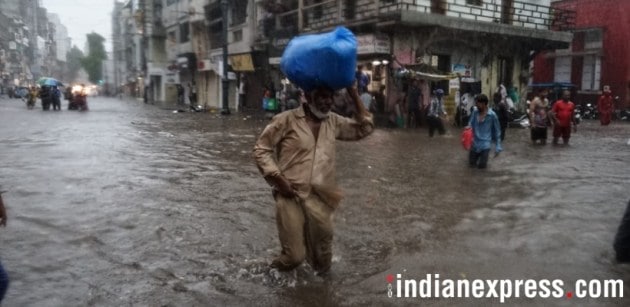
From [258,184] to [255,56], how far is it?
22.0 m

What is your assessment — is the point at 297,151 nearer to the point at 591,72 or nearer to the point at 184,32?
the point at 591,72

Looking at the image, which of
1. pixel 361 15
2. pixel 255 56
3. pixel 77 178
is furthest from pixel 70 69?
pixel 77 178

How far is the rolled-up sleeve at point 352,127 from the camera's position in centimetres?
392

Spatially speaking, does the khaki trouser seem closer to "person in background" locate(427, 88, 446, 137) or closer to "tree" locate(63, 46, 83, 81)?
"person in background" locate(427, 88, 446, 137)

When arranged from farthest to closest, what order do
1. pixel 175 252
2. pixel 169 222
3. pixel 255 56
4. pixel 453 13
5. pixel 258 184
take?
pixel 255 56, pixel 453 13, pixel 258 184, pixel 169 222, pixel 175 252

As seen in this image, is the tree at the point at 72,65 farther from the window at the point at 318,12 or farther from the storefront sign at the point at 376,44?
the storefront sign at the point at 376,44

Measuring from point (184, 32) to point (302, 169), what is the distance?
4047cm

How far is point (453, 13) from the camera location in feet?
66.7

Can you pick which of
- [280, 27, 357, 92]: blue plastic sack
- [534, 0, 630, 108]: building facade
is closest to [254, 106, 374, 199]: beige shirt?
[280, 27, 357, 92]: blue plastic sack

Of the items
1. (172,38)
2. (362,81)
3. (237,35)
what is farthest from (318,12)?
(172,38)

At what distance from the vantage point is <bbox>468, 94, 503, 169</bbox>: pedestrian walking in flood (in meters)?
8.70

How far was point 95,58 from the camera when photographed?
9475 centimetres

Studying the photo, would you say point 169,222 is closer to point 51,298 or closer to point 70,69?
point 51,298

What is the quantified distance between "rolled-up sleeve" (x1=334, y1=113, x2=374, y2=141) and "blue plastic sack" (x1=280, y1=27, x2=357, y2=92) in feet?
1.41
